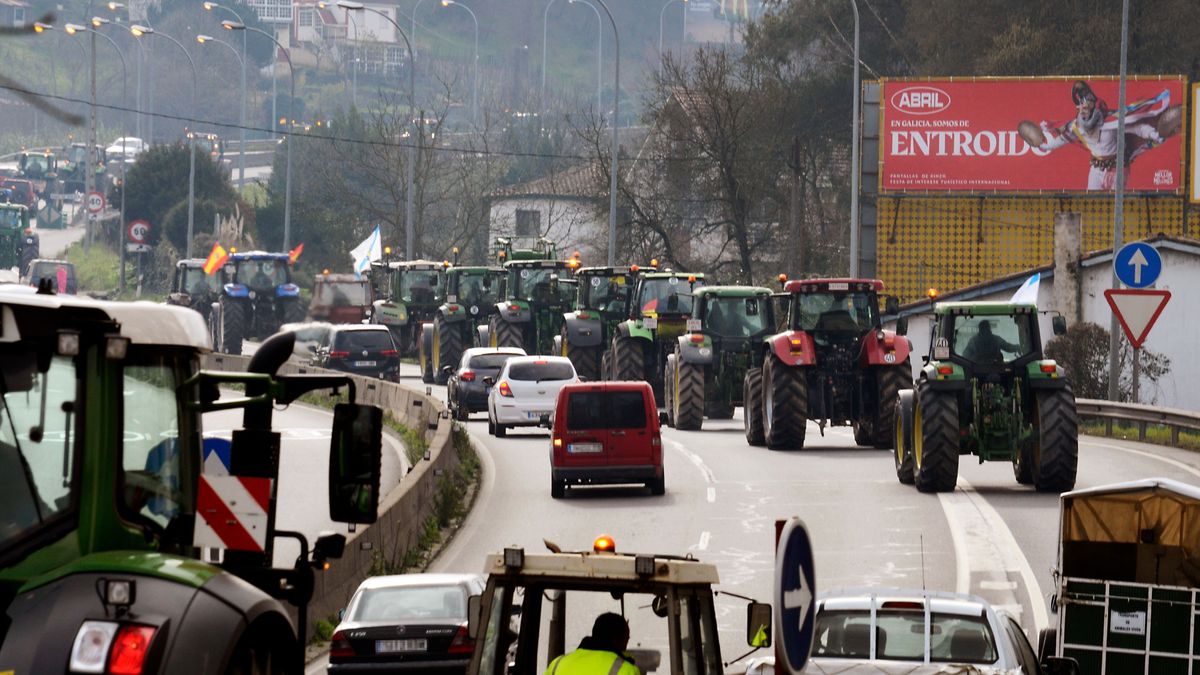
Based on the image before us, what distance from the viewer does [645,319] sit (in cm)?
3925

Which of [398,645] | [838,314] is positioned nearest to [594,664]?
[398,645]

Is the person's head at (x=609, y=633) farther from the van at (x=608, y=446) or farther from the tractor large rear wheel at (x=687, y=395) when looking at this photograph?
the tractor large rear wheel at (x=687, y=395)

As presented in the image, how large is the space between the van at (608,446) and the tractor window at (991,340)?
397 centimetres

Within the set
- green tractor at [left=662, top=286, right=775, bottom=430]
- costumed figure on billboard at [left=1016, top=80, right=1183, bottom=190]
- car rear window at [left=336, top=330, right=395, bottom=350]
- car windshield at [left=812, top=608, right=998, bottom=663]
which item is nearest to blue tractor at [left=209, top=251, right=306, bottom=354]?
car rear window at [left=336, top=330, right=395, bottom=350]

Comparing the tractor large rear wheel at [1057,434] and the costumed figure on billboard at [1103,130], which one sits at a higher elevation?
the costumed figure on billboard at [1103,130]

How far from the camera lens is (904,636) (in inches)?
462

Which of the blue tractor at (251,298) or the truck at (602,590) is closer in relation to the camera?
the truck at (602,590)

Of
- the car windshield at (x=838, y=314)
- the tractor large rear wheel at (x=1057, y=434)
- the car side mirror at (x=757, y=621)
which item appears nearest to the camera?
the car side mirror at (x=757, y=621)

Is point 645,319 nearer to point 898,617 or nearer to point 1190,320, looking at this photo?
point 1190,320

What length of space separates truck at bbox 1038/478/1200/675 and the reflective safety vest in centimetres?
578

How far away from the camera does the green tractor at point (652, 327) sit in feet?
128

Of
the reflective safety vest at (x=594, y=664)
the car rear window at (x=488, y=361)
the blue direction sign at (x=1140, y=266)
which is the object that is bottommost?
the reflective safety vest at (x=594, y=664)

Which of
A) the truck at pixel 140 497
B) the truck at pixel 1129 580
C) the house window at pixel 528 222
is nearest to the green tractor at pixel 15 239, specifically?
the house window at pixel 528 222

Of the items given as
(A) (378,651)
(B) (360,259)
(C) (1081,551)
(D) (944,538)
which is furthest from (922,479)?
(B) (360,259)
